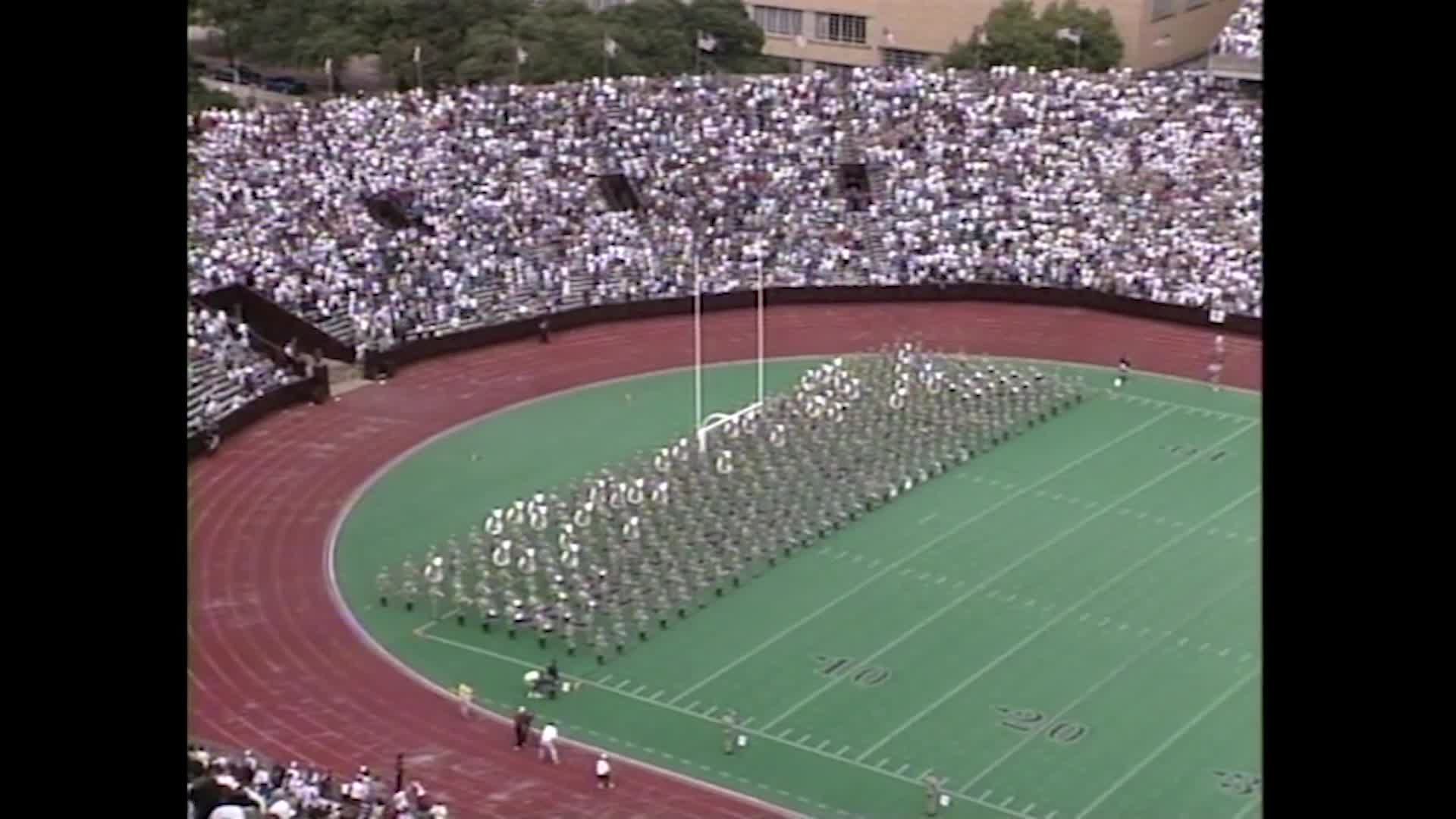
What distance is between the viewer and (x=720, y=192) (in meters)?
36.4

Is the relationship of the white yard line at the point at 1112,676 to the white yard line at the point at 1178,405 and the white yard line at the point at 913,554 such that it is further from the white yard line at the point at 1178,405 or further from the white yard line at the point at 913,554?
the white yard line at the point at 1178,405

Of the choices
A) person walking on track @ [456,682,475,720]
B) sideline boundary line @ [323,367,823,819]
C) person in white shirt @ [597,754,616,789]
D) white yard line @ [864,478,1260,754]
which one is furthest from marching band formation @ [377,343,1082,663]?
person in white shirt @ [597,754,616,789]

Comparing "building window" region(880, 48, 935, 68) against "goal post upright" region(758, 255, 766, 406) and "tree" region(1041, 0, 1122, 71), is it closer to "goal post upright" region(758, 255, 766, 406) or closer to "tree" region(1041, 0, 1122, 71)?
"tree" region(1041, 0, 1122, 71)

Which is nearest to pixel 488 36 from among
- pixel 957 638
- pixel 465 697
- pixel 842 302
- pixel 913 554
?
pixel 842 302

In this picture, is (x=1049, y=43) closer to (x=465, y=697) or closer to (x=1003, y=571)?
(x=1003, y=571)

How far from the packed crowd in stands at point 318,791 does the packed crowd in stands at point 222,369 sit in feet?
32.3

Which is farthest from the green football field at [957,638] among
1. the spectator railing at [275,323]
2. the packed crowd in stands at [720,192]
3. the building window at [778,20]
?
the building window at [778,20]

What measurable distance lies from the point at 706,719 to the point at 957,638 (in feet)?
10.1

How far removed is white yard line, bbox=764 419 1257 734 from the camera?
1964 cm

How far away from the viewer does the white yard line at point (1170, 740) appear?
17375mm

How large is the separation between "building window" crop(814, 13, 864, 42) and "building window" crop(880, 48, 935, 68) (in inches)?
25.8

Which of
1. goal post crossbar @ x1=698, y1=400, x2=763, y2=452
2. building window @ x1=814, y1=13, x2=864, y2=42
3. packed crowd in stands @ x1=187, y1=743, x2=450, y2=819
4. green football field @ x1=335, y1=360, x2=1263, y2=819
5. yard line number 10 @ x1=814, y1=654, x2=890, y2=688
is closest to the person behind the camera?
packed crowd in stands @ x1=187, y1=743, x2=450, y2=819
